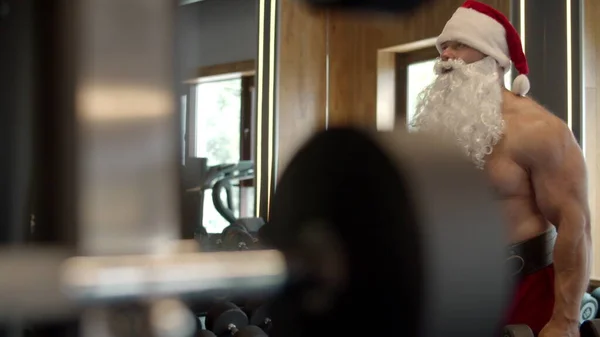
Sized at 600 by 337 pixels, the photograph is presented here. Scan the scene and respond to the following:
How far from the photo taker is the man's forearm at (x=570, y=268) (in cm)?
151

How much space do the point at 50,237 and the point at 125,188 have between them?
0.04 metres

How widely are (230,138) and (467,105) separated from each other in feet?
7.49

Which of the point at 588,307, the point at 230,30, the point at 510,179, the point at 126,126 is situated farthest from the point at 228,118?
the point at 126,126

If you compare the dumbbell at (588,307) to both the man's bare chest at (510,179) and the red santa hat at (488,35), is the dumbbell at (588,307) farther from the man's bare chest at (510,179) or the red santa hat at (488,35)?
the man's bare chest at (510,179)

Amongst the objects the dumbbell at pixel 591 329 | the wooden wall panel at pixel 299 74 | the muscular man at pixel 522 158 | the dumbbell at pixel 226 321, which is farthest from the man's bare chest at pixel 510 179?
the wooden wall panel at pixel 299 74

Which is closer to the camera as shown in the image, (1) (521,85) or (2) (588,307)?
(1) (521,85)

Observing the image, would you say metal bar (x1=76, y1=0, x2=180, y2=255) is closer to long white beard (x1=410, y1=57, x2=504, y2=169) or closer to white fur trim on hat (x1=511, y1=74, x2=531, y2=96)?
long white beard (x1=410, y1=57, x2=504, y2=169)

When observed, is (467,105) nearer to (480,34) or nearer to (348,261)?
(480,34)

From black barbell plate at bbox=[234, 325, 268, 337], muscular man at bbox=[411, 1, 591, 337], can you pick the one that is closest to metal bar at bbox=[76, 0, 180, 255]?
muscular man at bbox=[411, 1, 591, 337]

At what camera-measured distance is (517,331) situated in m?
1.50

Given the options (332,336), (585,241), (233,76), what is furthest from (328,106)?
(332,336)

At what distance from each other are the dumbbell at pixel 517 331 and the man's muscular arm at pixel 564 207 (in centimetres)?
7

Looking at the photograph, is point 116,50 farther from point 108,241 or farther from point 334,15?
point 334,15

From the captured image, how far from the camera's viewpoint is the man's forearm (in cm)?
151
